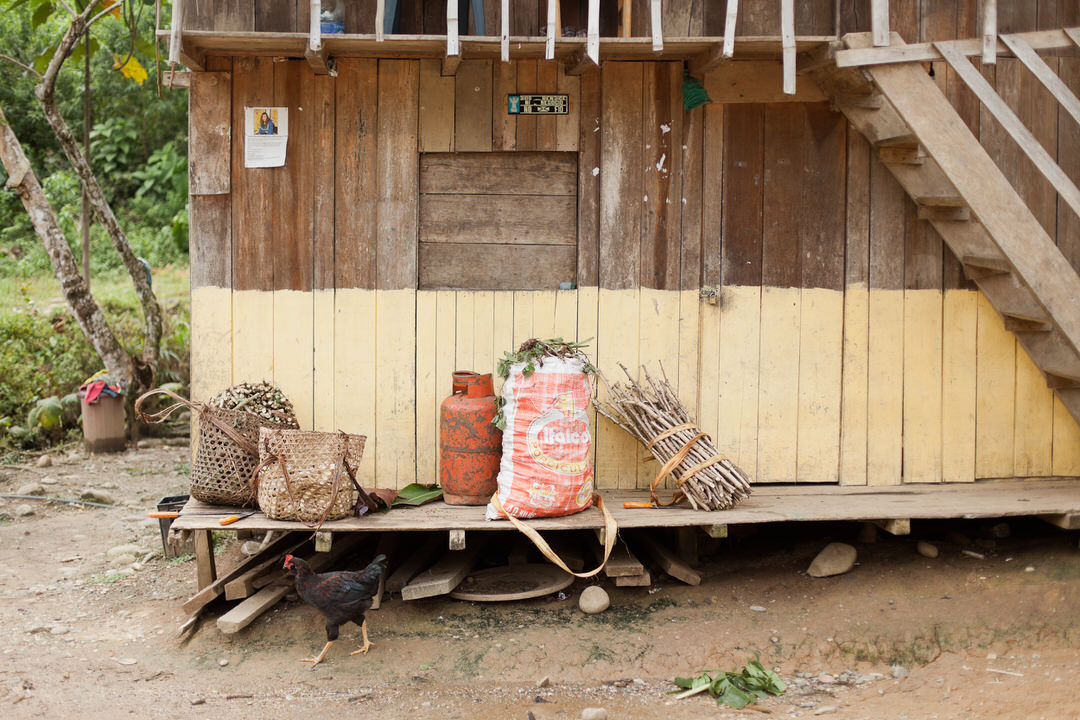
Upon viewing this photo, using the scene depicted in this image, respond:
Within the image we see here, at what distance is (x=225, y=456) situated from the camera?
5.65 metres

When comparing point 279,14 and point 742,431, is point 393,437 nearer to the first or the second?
point 742,431

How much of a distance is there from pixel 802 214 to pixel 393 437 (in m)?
3.17

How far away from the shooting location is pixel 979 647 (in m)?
5.32

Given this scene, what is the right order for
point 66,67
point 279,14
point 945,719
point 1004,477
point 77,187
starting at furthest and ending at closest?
1. point 66,67
2. point 77,187
3. point 1004,477
4. point 279,14
5. point 945,719

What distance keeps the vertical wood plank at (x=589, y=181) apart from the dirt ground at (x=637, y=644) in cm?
215

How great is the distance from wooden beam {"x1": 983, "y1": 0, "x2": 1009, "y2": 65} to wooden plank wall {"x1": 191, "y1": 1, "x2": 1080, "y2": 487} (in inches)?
32.6

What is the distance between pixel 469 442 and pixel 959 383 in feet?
11.2

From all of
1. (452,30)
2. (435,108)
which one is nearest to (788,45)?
(452,30)

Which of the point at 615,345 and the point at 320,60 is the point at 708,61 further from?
the point at 320,60

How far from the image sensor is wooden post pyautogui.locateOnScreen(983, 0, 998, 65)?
5.39 m

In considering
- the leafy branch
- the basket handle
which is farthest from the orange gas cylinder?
the basket handle

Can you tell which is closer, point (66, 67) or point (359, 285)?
point (359, 285)

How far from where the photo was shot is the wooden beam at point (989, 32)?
5395 millimetres

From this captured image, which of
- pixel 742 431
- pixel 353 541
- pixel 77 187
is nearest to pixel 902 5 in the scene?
pixel 742 431
